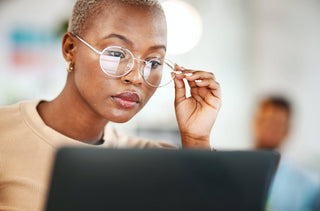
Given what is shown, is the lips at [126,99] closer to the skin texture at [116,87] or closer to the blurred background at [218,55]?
the skin texture at [116,87]

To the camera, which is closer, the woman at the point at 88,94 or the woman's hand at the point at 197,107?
the woman at the point at 88,94

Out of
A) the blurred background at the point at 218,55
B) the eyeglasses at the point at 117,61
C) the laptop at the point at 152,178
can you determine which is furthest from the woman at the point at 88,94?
the blurred background at the point at 218,55

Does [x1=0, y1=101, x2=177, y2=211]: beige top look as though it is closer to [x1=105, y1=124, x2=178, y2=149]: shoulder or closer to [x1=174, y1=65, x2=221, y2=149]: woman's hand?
[x1=105, y1=124, x2=178, y2=149]: shoulder

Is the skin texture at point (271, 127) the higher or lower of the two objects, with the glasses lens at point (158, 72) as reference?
lower

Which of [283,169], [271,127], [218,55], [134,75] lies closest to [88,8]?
[134,75]

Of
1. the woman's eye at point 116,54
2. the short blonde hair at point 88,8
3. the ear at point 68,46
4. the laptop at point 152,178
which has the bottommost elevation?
the laptop at point 152,178

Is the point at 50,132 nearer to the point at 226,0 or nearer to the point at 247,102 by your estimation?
the point at 247,102

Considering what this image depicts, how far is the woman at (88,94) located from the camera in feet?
2.69

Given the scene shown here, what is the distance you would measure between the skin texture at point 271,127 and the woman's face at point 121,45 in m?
1.57

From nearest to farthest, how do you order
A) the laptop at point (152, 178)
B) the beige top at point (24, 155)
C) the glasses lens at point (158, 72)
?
the laptop at point (152, 178)
the beige top at point (24, 155)
the glasses lens at point (158, 72)

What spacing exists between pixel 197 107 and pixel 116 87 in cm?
27

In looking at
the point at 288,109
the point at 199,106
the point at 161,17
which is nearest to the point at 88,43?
the point at 161,17

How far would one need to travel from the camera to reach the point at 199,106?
3.39ft

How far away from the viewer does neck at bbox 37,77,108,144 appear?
0.95 metres
